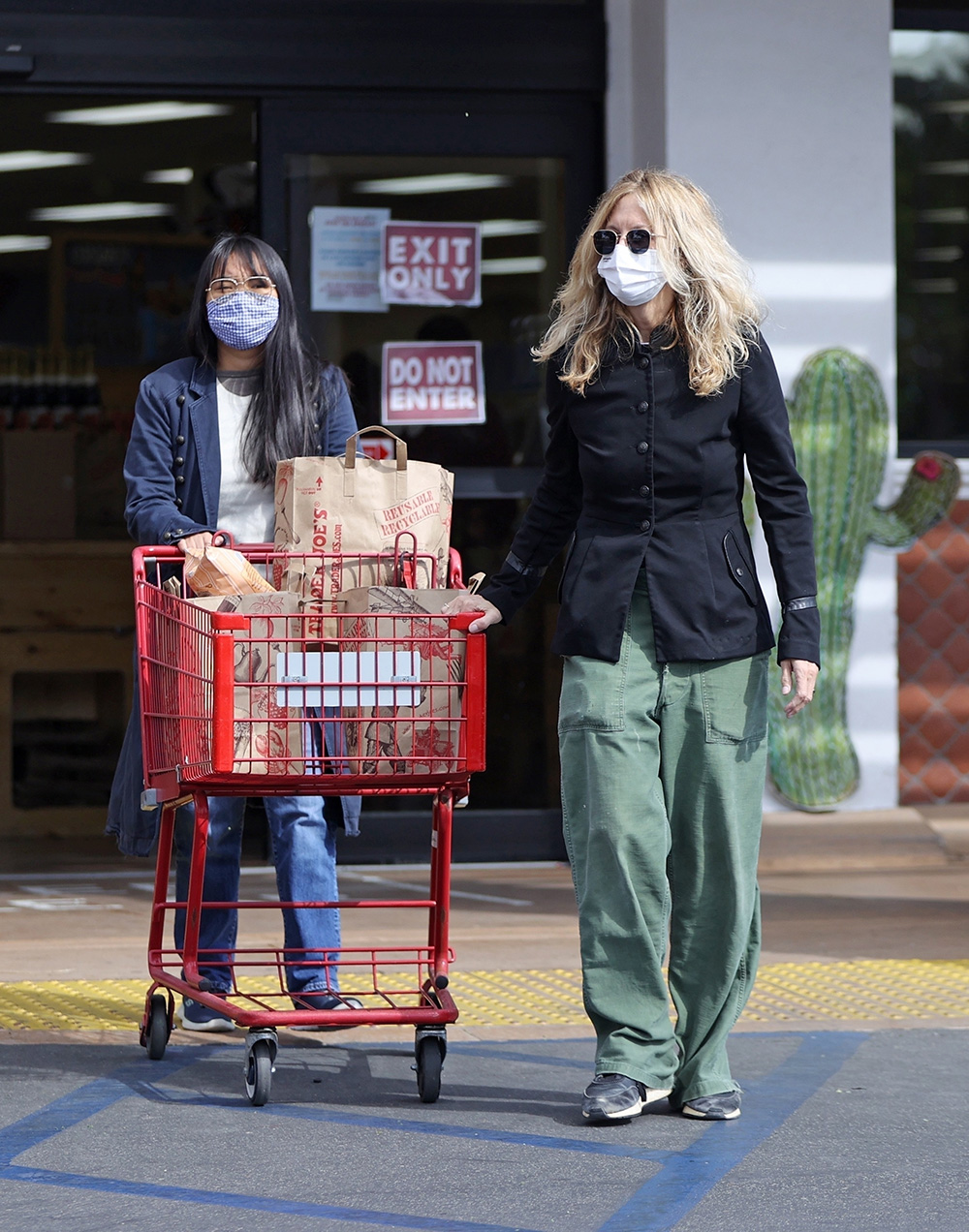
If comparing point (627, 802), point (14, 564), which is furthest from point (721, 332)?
point (14, 564)

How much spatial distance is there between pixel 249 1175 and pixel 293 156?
438 centimetres

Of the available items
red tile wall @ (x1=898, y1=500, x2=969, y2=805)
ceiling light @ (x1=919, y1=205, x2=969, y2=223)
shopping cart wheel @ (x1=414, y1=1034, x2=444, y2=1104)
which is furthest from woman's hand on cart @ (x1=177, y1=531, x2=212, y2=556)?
ceiling light @ (x1=919, y1=205, x2=969, y2=223)

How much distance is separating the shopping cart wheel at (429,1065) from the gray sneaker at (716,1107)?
0.52m

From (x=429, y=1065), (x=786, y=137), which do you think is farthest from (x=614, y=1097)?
(x=786, y=137)

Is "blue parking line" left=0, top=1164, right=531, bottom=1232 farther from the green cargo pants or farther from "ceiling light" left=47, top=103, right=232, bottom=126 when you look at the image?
"ceiling light" left=47, top=103, right=232, bottom=126

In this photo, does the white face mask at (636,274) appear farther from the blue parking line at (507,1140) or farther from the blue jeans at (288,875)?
the blue parking line at (507,1140)

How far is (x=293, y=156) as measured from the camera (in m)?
6.83

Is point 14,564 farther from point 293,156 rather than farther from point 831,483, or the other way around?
point 831,483

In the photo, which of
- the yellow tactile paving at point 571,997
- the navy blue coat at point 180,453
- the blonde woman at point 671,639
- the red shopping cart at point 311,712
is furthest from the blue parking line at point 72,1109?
the blonde woman at point 671,639

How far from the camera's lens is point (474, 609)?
3799 millimetres

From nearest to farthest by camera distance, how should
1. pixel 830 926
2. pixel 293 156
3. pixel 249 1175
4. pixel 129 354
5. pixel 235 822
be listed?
pixel 249 1175, pixel 235 822, pixel 830 926, pixel 293 156, pixel 129 354

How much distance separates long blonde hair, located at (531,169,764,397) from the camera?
12.4ft

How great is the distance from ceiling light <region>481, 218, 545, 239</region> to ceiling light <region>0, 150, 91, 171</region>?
5164 mm

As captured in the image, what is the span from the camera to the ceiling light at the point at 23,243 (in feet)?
33.4
